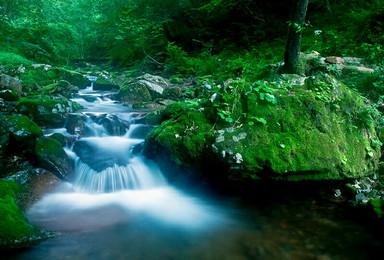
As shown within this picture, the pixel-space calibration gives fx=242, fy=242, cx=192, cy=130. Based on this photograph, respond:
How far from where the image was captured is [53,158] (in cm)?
525

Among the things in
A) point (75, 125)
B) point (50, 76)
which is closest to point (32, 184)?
point (75, 125)

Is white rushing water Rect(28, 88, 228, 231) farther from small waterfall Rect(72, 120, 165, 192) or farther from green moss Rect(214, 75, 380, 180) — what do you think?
green moss Rect(214, 75, 380, 180)

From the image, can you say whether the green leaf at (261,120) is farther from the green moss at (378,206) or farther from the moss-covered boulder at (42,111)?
the moss-covered boulder at (42,111)

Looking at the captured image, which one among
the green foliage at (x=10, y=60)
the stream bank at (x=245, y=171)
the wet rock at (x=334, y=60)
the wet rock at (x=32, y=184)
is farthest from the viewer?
the green foliage at (x=10, y=60)

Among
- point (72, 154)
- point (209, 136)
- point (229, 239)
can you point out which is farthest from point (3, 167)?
point (229, 239)

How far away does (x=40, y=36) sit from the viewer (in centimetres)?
1083

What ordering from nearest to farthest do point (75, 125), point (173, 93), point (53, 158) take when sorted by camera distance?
point (53, 158)
point (75, 125)
point (173, 93)

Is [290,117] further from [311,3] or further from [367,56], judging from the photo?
[311,3]

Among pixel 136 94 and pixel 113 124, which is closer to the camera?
pixel 113 124

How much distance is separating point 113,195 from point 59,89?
8.32m

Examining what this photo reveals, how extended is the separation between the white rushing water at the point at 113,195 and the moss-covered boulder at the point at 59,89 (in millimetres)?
4629

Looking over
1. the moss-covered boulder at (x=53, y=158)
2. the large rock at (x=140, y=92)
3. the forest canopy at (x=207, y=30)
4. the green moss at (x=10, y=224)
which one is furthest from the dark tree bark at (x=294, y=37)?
the large rock at (x=140, y=92)

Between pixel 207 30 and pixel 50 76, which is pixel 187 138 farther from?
pixel 50 76

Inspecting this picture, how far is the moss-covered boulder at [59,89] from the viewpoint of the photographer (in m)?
10.6
